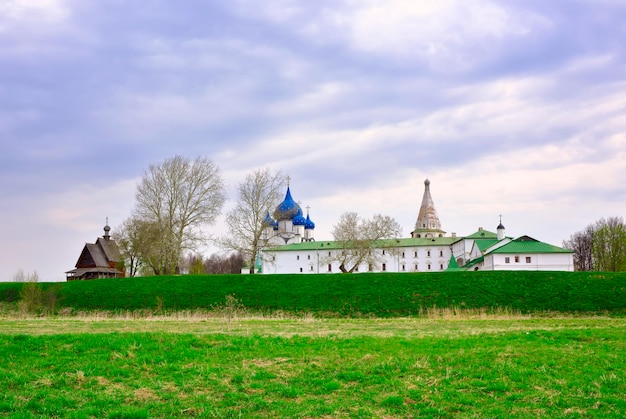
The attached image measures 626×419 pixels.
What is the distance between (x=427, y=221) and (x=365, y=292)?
251 ft

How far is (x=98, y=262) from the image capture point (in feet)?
241

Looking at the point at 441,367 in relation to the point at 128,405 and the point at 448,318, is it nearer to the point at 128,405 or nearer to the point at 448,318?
the point at 128,405

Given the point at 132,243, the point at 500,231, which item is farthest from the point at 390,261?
the point at 132,243

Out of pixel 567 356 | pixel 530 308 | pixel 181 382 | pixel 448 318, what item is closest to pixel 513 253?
pixel 530 308

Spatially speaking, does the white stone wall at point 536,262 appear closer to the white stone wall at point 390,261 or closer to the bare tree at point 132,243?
the white stone wall at point 390,261

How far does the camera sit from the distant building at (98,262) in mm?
72562

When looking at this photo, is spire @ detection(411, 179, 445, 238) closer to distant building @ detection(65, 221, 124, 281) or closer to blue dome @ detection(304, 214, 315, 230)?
blue dome @ detection(304, 214, 315, 230)

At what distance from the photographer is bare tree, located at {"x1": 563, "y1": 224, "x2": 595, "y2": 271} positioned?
296 feet

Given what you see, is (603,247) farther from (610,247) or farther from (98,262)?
(98,262)

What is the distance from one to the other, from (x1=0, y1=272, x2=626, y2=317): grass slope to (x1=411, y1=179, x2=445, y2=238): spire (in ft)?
220

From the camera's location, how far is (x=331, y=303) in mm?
38250

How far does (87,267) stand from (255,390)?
6894 centimetres

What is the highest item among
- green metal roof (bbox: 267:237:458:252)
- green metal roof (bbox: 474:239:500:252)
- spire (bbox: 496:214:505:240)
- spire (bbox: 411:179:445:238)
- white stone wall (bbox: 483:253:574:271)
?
spire (bbox: 411:179:445:238)

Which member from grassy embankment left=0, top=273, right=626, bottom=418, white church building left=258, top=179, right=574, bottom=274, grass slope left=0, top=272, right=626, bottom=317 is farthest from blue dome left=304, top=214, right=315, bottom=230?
grassy embankment left=0, top=273, right=626, bottom=418
